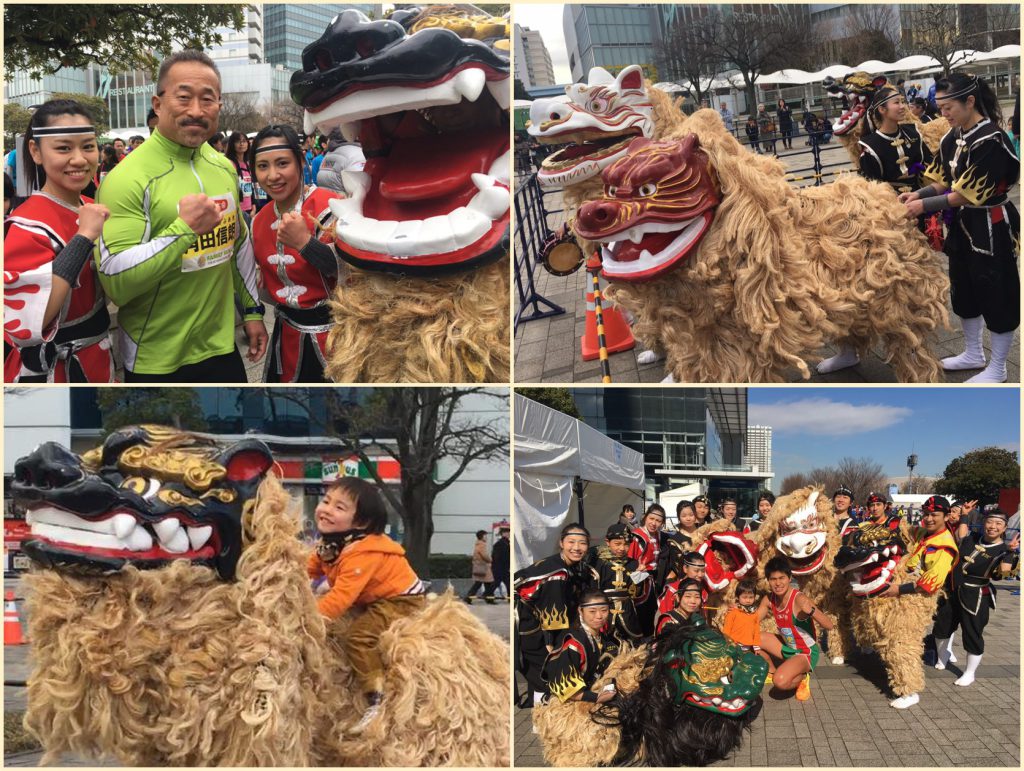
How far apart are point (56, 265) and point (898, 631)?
12.3 feet

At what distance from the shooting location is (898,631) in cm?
373

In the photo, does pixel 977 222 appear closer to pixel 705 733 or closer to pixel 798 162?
pixel 705 733

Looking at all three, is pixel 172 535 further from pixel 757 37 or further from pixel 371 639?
pixel 757 37

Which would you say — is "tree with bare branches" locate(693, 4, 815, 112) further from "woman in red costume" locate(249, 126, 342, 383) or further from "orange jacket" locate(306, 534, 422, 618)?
"orange jacket" locate(306, 534, 422, 618)

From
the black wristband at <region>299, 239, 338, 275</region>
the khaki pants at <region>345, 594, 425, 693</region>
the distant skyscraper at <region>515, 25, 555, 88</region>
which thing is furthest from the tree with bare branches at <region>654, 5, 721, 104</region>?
the khaki pants at <region>345, 594, 425, 693</region>

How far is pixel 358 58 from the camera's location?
210cm

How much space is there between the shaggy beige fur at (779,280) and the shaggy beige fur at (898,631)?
4.39ft

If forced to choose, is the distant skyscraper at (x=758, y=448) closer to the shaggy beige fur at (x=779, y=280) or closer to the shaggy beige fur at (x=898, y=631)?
the shaggy beige fur at (x=779, y=280)

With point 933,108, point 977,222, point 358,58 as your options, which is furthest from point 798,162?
point 358,58

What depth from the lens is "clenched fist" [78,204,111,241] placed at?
2.28 m

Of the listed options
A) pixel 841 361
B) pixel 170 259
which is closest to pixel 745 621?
pixel 841 361

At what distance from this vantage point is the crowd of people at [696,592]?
9.62ft

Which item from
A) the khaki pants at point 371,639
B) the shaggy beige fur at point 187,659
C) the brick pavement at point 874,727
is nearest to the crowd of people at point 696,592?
the brick pavement at point 874,727

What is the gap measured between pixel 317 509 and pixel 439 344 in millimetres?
686
